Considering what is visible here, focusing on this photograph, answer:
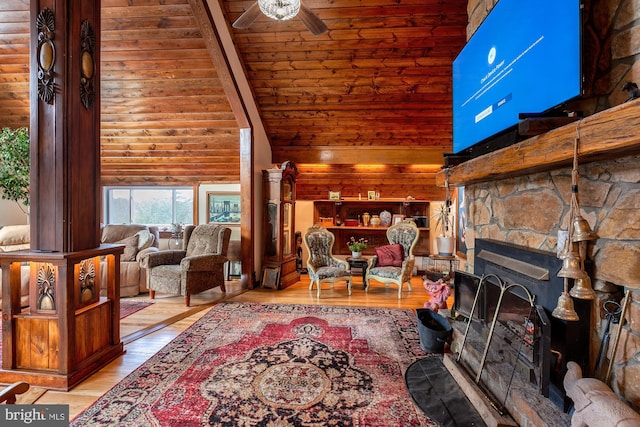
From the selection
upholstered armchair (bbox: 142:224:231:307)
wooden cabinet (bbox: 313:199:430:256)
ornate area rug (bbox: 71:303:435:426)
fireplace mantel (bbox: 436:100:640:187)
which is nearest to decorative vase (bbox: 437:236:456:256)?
wooden cabinet (bbox: 313:199:430:256)

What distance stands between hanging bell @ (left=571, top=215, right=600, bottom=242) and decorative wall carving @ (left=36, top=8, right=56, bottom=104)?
10.1 feet

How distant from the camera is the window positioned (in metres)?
6.57

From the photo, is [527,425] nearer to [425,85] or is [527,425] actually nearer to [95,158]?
[95,158]

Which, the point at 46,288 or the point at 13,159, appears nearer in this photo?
the point at 46,288

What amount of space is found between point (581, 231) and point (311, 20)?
2.55 meters

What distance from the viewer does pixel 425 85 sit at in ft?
14.8

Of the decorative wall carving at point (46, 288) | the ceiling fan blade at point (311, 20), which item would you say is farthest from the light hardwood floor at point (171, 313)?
the ceiling fan blade at point (311, 20)

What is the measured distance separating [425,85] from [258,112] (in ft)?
8.51

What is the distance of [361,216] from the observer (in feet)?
21.4

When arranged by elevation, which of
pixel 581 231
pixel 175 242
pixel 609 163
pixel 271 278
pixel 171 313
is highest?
pixel 609 163

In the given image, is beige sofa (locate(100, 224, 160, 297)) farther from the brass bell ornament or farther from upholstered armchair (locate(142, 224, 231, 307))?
the brass bell ornament

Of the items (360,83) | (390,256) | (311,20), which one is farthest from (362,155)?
(311,20)

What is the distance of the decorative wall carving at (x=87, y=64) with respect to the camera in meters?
2.28
